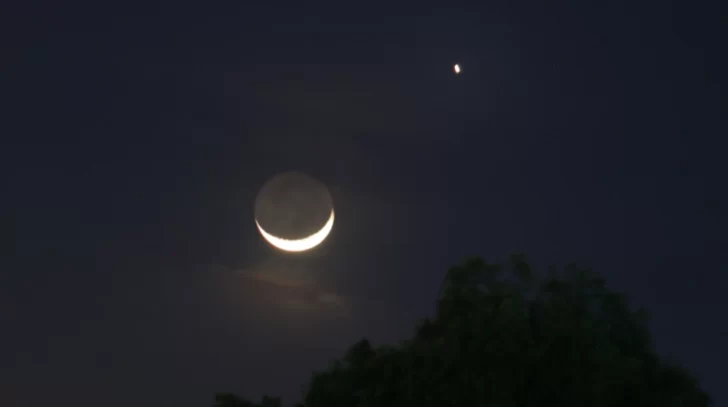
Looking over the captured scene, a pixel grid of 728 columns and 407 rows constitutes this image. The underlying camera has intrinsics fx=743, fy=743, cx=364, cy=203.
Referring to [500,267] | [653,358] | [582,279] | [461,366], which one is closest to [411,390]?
[461,366]

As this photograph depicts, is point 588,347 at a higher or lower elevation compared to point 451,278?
lower

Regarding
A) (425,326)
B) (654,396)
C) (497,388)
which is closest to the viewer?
(497,388)

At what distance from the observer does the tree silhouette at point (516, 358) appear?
20.2 m

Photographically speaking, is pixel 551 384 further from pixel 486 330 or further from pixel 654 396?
pixel 654 396

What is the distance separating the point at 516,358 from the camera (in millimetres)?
20266

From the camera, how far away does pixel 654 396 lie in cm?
2205

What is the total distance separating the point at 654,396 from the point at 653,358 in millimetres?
1588

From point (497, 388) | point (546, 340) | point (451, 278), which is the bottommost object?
point (497, 388)

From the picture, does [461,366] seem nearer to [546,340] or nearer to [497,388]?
[497,388]

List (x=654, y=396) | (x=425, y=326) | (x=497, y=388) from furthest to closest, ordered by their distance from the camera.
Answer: (x=425, y=326)
(x=654, y=396)
(x=497, y=388)

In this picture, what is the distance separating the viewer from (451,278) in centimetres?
2262

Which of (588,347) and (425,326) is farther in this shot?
(425,326)

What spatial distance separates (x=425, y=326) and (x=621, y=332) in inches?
245

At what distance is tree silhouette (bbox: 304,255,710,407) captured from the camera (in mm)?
20156
